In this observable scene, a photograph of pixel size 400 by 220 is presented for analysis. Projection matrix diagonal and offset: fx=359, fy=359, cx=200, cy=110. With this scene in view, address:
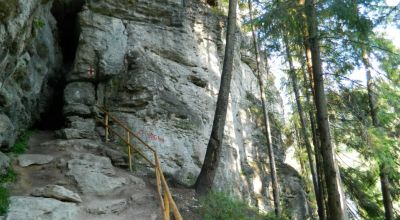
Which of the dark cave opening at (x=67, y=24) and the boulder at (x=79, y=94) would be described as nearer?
the boulder at (x=79, y=94)

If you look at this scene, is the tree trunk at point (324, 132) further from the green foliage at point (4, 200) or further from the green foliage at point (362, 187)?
the green foliage at point (4, 200)

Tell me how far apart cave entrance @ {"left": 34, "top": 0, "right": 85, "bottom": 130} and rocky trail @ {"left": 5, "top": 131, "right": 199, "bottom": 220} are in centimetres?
258

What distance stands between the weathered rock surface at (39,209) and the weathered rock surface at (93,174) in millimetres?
941

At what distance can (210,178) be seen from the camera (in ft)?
28.1

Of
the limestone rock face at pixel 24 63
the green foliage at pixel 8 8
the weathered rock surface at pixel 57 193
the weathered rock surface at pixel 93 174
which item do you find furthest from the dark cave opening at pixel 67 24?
the weathered rock surface at pixel 57 193

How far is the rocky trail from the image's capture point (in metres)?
6.38

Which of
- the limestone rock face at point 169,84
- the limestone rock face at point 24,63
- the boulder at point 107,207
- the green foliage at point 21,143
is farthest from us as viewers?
the limestone rock face at point 169,84

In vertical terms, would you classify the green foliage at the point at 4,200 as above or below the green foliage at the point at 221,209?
above

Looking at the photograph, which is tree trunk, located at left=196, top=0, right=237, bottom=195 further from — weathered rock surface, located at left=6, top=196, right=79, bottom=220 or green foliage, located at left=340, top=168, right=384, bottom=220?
green foliage, located at left=340, top=168, right=384, bottom=220

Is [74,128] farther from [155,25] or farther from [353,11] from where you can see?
[353,11]

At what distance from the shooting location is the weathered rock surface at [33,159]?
7988mm

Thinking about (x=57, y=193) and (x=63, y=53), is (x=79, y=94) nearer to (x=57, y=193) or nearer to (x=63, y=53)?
(x=63, y=53)

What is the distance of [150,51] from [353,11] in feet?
23.3

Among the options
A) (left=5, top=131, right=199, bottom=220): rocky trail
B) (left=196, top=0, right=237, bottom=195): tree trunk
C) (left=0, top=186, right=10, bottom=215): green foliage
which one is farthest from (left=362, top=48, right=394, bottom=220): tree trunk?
(left=0, top=186, right=10, bottom=215): green foliage
